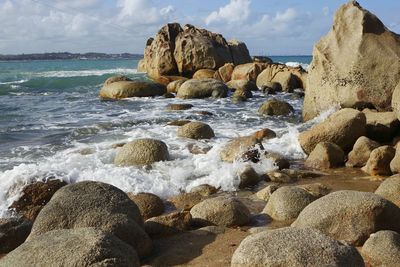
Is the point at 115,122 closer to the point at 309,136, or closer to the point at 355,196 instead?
the point at 309,136

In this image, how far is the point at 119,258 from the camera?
382cm

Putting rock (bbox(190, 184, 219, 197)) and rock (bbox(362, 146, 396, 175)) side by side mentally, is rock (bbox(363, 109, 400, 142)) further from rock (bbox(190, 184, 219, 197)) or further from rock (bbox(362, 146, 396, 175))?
rock (bbox(190, 184, 219, 197))

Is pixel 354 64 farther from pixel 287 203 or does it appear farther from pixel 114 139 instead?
pixel 287 203

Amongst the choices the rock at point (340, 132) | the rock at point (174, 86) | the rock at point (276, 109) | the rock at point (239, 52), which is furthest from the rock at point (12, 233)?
the rock at point (239, 52)

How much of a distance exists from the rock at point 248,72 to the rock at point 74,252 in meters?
22.6

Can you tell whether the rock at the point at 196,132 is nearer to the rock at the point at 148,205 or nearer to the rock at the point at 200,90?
the rock at the point at 148,205

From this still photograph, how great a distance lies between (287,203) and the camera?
627 centimetres

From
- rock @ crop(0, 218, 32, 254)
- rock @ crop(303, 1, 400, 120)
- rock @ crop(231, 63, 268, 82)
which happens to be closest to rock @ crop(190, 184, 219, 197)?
rock @ crop(0, 218, 32, 254)

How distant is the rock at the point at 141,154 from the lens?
9.73m

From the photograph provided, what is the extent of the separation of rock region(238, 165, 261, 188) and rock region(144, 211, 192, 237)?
9.07 ft

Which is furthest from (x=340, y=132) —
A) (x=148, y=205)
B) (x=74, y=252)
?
(x=74, y=252)

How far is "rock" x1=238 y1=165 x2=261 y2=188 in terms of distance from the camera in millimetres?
8500

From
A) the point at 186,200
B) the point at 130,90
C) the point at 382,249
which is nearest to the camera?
the point at 382,249

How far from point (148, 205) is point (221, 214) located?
1.45m
